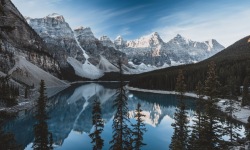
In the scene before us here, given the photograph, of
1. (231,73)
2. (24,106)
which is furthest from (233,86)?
(24,106)

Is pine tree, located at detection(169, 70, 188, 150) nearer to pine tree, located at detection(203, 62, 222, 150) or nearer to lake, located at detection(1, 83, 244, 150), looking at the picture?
pine tree, located at detection(203, 62, 222, 150)

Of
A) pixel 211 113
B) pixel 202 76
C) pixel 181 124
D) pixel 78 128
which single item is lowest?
pixel 78 128

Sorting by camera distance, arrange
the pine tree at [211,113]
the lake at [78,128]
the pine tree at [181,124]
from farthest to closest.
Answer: the lake at [78,128], the pine tree at [181,124], the pine tree at [211,113]

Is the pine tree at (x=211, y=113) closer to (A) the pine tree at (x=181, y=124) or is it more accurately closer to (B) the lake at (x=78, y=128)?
(A) the pine tree at (x=181, y=124)

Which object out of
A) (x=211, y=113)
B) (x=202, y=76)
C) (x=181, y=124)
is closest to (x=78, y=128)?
(x=181, y=124)

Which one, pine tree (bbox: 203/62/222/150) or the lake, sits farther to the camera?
the lake

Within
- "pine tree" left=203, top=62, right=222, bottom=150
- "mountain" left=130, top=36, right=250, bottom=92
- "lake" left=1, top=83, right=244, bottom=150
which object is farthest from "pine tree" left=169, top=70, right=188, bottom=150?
"mountain" left=130, top=36, right=250, bottom=92

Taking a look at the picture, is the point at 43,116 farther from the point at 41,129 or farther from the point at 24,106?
the point at 24,106

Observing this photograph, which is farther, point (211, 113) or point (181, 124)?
point (181, 124)

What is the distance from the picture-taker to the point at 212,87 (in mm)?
26125

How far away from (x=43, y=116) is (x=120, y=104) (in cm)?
986

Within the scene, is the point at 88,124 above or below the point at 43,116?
below

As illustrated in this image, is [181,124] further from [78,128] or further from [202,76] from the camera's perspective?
[202,76]

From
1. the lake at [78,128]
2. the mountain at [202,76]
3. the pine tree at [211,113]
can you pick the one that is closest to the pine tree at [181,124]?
the pine tree at [211,113]
